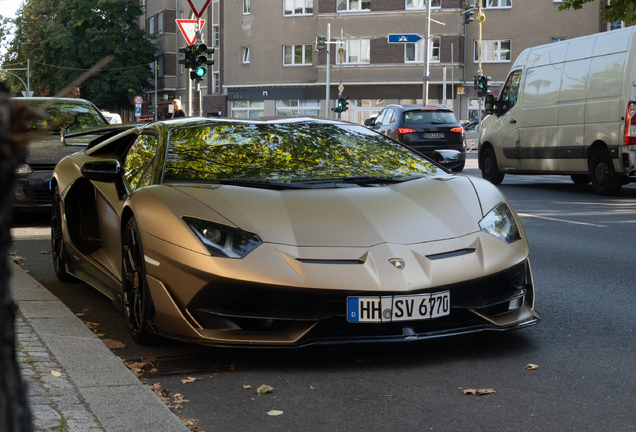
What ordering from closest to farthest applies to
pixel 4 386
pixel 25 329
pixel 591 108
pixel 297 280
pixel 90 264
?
1. pixel 4 386
2. pixel 297 280
3. pixel 25 329
4. pixel 90 264
5. pixel 591 108

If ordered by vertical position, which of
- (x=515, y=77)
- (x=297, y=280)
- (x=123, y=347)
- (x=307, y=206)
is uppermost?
(x=515, y=77)

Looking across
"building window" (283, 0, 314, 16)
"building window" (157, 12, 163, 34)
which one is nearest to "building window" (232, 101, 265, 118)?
"building window" (283, 0, 314, 16)

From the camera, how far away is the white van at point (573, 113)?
1485 cm

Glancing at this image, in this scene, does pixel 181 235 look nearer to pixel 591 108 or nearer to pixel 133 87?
pixel 591 108

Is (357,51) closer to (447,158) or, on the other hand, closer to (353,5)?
(353,5)

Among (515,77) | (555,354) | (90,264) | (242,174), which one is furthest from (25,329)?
(515,77)

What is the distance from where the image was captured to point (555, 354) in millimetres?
4496

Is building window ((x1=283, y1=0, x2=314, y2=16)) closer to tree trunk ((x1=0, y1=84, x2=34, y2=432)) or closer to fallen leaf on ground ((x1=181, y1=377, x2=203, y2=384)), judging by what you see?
fallen leaf on ground ((x1=181, y1=377, x2=203, y2=384))

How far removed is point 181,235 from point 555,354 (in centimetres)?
201

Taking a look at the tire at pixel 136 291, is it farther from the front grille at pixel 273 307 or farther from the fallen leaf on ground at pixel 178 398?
the fallen leaf on ground at pixel 178 398

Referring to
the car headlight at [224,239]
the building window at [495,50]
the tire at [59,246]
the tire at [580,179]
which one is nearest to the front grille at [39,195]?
the tire at [59,246]

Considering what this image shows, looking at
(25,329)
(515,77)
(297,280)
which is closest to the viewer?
(297,280)

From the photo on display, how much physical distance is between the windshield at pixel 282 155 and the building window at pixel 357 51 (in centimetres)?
4869

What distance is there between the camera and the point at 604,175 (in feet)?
51.0
